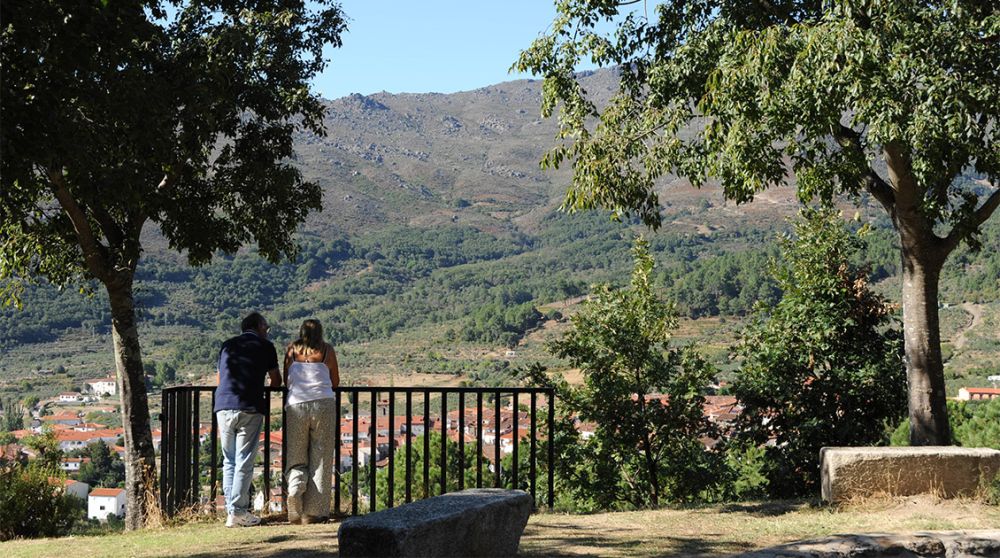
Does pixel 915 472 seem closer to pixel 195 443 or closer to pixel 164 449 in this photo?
pixel 195 443

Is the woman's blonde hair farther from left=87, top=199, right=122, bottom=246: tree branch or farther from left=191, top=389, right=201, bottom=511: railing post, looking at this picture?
left=87, top=199, right=122, bottom=246: tree branch

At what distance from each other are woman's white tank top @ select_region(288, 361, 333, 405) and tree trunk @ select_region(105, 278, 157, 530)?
2.85m

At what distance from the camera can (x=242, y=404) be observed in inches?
325

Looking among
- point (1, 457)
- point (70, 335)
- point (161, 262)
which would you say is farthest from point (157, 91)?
point (161, 262)

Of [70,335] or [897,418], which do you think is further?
[70,335]

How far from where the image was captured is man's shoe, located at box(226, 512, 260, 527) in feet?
27.4

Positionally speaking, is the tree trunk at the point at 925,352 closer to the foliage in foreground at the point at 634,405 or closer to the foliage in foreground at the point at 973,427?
the foliage in foreground at the point at 973,427

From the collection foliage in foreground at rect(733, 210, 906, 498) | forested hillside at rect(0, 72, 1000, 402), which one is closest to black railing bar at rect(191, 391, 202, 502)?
foliage in foreground at rect(733, 210, 906, 498)

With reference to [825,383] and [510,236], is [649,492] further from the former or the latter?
[510,236]

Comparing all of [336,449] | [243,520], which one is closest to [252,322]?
[336,449]

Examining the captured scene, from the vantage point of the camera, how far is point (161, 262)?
102 m

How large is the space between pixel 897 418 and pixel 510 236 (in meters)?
142

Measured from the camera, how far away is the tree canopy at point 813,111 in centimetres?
840

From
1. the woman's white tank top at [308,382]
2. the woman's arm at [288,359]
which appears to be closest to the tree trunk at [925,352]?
the woman's white tank top at [308,382]
